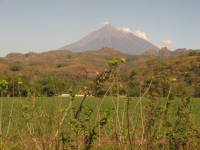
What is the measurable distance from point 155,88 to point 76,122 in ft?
3.80

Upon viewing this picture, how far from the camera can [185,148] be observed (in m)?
3.19

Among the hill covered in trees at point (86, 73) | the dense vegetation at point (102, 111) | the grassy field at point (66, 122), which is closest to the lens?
the dense vegetation at point (102, 111)

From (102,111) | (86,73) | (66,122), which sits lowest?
(66,122)

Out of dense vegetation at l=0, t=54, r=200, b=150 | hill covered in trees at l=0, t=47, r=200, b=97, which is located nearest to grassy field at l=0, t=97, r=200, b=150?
dense vegetation at l=0, t=54, r=200, b=150

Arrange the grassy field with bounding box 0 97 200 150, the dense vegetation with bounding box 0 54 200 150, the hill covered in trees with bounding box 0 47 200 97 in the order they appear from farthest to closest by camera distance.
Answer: the hill covered in trees with bounding box 0 47 200 97 < the grassy field with bounding box 0 97 200 150 < the dense vegetation with bounding box 0 54 200 150

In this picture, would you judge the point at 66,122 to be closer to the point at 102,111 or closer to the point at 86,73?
the point at 102,111

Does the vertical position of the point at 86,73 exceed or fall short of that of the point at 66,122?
it exceeds it

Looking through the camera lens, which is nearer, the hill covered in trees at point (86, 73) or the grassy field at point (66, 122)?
the grassy field at point (66, 122)

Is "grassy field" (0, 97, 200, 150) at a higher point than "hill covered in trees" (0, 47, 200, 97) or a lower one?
lower

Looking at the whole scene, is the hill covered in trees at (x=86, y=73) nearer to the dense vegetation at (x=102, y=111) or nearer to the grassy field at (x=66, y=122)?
the dense vegetation at (x=102, y=111)

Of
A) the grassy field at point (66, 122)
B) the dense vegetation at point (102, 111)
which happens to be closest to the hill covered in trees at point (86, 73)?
the dense vegetation at point (102, 111)

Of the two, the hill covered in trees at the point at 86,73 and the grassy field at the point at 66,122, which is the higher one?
the hill covered in trees at the point at 86,73

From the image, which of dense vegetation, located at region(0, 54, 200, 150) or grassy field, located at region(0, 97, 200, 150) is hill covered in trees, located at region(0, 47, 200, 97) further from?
grassy field, located at region(0, 97, 200, 150)

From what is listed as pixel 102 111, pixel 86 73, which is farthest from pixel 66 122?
pixel 86 73
